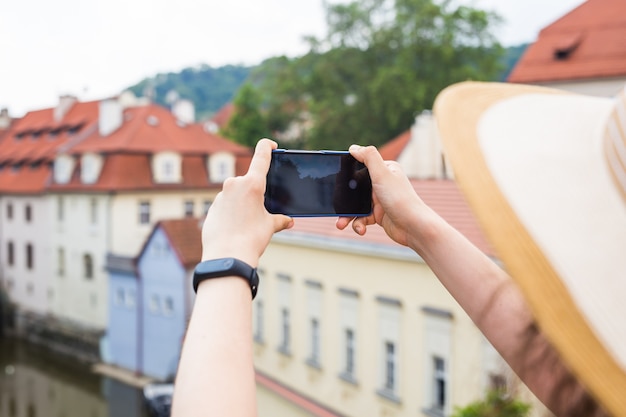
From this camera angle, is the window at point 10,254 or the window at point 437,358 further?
the window at point 10,254

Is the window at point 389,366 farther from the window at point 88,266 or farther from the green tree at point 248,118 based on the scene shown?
the green tree at point 248,118

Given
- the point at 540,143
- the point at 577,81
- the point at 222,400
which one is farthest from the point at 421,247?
the point at 577,81

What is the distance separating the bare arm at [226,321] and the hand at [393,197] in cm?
28

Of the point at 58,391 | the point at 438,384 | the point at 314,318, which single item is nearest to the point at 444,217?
the point at 438,384

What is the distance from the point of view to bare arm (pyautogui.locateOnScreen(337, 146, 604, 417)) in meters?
1.22

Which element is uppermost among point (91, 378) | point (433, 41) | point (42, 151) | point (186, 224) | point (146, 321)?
point (433, 41)

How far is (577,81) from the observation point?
55.6 feet

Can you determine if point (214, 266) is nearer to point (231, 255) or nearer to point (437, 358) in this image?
point (231, 255)

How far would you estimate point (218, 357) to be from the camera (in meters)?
0.98

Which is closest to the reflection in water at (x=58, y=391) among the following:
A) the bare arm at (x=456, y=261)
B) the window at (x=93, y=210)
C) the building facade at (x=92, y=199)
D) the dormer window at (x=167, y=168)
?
the building facade at (x=92, y=199)

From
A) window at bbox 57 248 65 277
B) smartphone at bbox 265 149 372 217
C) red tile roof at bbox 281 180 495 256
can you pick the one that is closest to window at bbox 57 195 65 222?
window at bbox 57 248 65 277

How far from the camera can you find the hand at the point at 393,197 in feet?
4.68

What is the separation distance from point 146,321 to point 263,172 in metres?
18.5

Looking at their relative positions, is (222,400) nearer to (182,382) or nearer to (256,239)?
(182,382)
